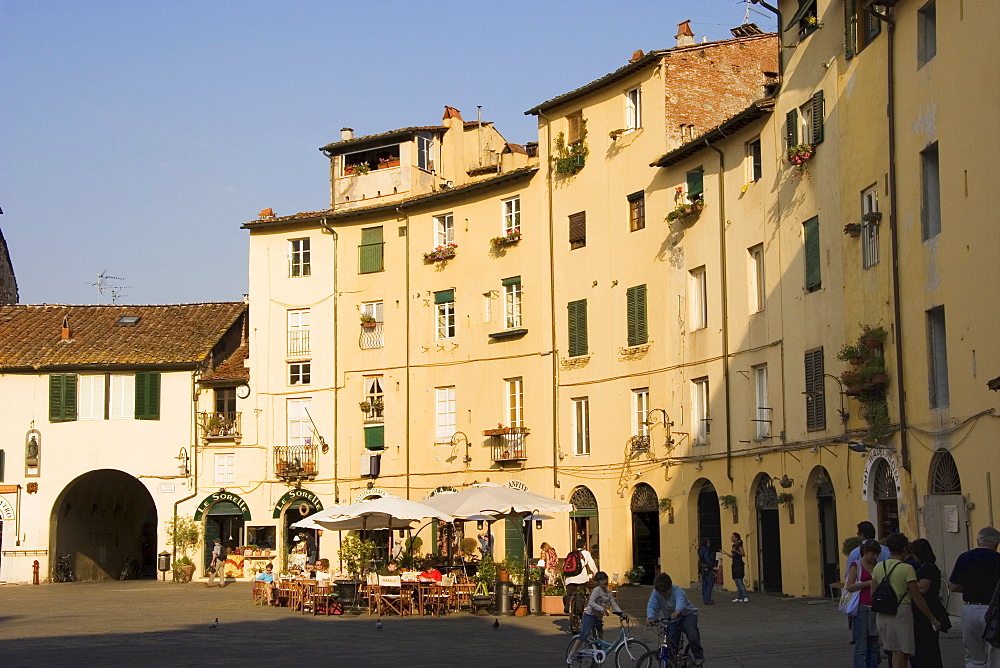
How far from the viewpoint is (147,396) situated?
4744cm

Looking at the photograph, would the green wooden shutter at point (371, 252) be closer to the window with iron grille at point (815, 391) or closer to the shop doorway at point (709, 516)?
the shop doorway at point (709, 516)

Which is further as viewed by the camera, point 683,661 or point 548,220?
point 548,220

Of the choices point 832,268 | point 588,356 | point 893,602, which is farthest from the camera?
point 588,356

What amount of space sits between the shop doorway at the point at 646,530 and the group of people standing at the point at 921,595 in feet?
74.0

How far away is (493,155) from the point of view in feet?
162

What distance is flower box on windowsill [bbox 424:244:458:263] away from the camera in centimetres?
4453

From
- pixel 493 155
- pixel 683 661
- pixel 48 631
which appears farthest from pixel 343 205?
pixel 683 661

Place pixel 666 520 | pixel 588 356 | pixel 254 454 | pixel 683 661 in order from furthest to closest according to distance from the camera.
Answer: pixel 254 454
pixel 588 356
pixel 666 520
pixel 683 661

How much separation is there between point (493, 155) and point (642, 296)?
12.7 metres

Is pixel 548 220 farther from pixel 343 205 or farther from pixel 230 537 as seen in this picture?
pixel 230 537

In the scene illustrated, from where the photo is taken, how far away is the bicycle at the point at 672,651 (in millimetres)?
16500

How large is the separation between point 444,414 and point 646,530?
28.5 ft

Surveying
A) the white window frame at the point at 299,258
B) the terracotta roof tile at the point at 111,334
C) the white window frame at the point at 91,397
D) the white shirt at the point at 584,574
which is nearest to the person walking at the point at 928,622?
the white shirt at the point at 584,574

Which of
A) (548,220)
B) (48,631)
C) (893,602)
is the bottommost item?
(48,631)
